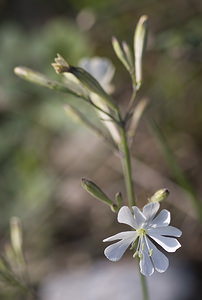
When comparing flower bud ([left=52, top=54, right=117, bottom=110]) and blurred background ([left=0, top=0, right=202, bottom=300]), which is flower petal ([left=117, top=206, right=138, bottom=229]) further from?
blurred background ([left=0, top=0, right=202, bottom=300])

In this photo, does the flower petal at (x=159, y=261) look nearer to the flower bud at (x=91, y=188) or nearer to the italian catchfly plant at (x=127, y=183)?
the italian catchfly plant at (x=127, y=183)

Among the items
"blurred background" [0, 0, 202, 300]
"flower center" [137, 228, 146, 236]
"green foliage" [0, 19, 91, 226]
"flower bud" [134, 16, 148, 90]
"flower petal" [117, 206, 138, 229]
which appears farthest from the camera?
"green foliage" [0, 19, 91, 226]

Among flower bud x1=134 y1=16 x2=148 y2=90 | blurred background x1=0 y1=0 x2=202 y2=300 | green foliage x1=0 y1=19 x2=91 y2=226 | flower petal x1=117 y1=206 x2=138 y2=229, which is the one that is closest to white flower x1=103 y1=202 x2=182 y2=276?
flower petal x1=117 y1=206 x2=138 y2=229

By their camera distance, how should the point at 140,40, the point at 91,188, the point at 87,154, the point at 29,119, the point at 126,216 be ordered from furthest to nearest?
the point at 87,154
the point at 29,119
the point at 140,40
the point at 91,188
the point at 126,216

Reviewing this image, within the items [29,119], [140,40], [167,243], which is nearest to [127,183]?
[167,243]

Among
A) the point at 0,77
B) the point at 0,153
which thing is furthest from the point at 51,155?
the point at 0,77

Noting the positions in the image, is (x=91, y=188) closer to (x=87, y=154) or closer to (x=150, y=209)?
(x=150, y=209)

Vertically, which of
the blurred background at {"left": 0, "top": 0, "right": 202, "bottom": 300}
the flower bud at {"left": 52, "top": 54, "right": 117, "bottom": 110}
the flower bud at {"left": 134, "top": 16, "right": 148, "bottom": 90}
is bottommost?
the flower bud at {"left": 52, "top": 54, "right": 117, "bottom": 110}
